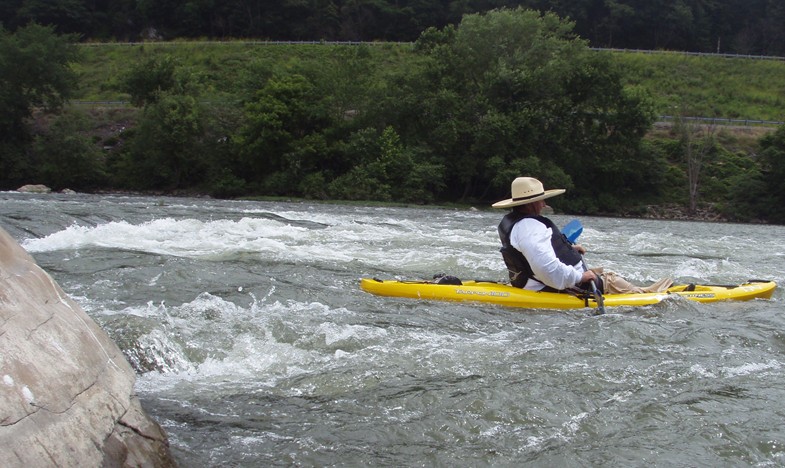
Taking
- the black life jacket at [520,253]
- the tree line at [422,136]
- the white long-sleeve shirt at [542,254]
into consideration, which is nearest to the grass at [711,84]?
the tree line at [422,136]

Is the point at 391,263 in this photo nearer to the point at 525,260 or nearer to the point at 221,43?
the point at 525,260

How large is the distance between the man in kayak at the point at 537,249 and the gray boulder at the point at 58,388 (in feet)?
14.6

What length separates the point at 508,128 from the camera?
2927 centimetres

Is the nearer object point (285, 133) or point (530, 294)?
point (530, 294)

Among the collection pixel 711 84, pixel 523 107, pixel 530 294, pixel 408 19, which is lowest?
pixel 530 294

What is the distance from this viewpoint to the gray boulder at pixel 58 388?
2580 mm

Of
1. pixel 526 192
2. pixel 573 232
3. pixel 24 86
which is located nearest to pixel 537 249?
pixel 526 192

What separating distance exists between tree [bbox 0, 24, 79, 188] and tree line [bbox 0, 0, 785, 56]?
947 inches

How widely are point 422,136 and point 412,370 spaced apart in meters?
26.9

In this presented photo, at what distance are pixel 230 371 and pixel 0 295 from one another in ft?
7.48

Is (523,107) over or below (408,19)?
below

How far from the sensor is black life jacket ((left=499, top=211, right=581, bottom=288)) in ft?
23.6

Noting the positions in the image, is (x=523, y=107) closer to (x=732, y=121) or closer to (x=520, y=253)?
(x=732, y=121)

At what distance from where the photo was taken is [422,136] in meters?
31.5
